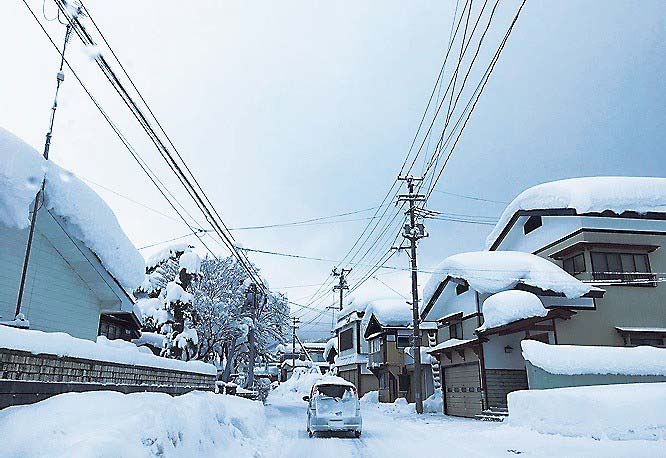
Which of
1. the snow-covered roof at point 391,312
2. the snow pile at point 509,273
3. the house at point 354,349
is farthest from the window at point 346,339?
the snow pile at point 509,273

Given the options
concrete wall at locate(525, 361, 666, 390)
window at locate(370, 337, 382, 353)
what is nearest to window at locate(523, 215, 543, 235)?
concrete wall at locate(525, 361, 666, 390)

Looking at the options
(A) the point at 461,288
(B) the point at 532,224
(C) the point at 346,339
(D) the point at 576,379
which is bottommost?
(D) the point at 576,379

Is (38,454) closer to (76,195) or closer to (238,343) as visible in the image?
(76,195)

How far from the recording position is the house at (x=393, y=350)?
35.9 m

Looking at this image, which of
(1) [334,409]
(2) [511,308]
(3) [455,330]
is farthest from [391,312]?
(1) [334,409]

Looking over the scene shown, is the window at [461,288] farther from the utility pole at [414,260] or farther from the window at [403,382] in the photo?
the window at [403,382]

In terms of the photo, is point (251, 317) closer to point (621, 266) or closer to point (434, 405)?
point (434, 405)

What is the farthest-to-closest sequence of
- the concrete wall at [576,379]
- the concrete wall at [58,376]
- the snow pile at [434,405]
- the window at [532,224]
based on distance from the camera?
the snow pile at [434,405], the window at [532,224], the concrete wall at [576,379], the concrete wall at [58,376]

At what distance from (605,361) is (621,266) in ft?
25.5

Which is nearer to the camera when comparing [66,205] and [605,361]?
[66,205]

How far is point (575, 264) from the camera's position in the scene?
2167cm

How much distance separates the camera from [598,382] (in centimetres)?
1466

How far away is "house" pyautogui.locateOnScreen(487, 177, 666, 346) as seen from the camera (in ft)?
63.5

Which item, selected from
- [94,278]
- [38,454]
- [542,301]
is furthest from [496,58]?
[542,301]
